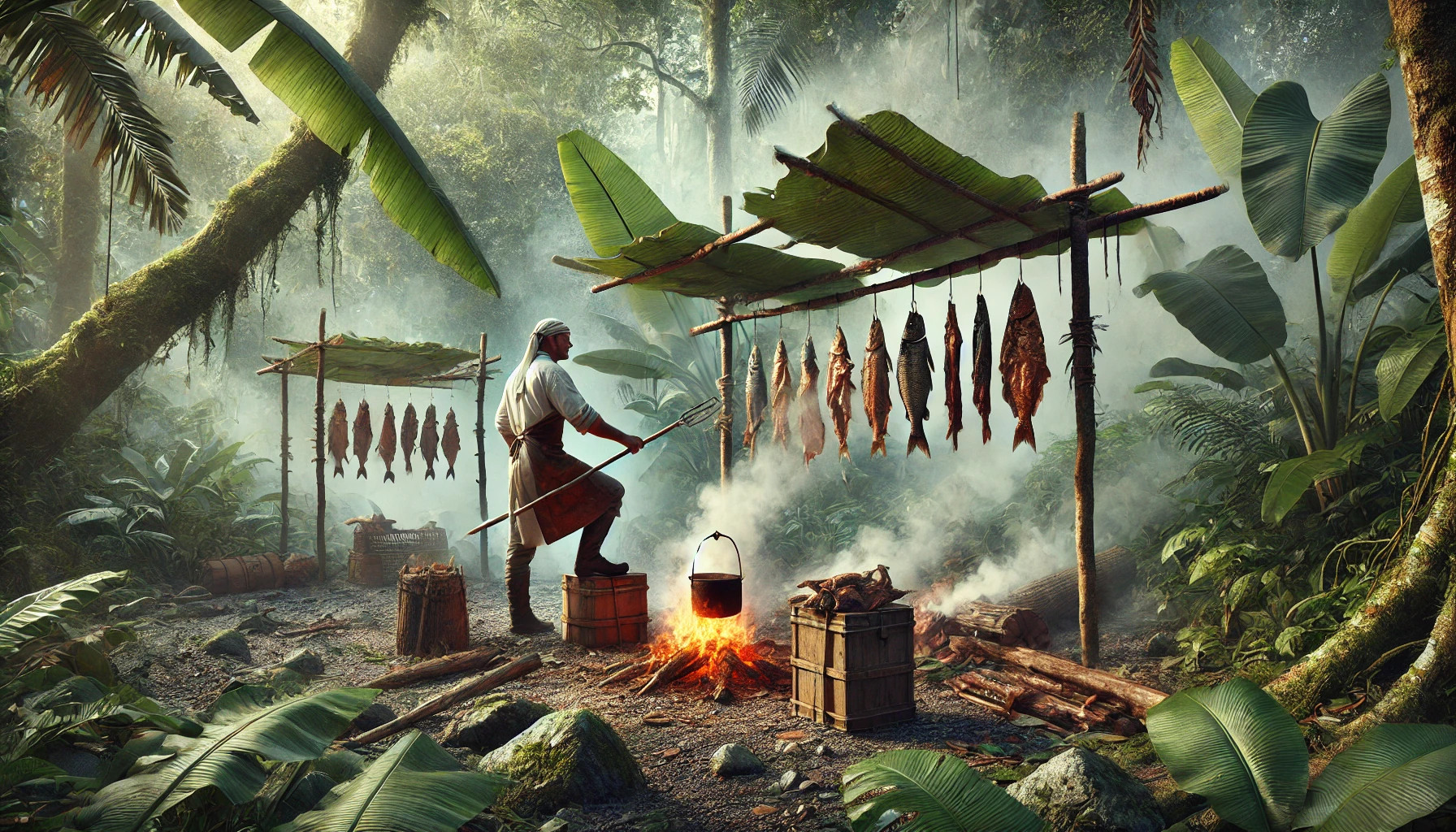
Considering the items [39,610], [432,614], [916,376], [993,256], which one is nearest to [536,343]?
[432,614]

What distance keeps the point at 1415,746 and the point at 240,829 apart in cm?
404

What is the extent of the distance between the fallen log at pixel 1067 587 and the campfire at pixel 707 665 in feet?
8.31

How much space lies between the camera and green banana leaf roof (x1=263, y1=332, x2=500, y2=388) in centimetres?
982

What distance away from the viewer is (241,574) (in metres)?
10.5

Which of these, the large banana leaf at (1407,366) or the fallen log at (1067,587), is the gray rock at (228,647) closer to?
the fallen log at (1067,587)

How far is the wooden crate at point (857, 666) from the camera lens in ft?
15.4

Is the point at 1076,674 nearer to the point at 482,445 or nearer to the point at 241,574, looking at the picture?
the point at 482,445

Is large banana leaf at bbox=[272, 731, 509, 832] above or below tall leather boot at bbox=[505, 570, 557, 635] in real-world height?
above

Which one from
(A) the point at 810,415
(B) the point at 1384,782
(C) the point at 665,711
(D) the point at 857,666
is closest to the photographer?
(B) the point at 1384,782

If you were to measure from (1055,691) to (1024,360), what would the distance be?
2.20 metres

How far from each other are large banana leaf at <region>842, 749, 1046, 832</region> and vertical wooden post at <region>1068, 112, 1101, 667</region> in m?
2.74

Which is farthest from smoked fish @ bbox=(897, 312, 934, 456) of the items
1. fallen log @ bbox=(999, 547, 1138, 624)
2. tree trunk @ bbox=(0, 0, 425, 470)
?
tree trunk @ bbox=(0, 0, 425, 470)

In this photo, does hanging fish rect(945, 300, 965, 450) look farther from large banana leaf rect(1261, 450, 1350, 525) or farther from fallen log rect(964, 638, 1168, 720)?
large banana leaf rect(1261, 450, 1350, 525)

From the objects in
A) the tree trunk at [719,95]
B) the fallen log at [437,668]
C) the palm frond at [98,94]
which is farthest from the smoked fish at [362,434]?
the tree trunk at [719,95]
